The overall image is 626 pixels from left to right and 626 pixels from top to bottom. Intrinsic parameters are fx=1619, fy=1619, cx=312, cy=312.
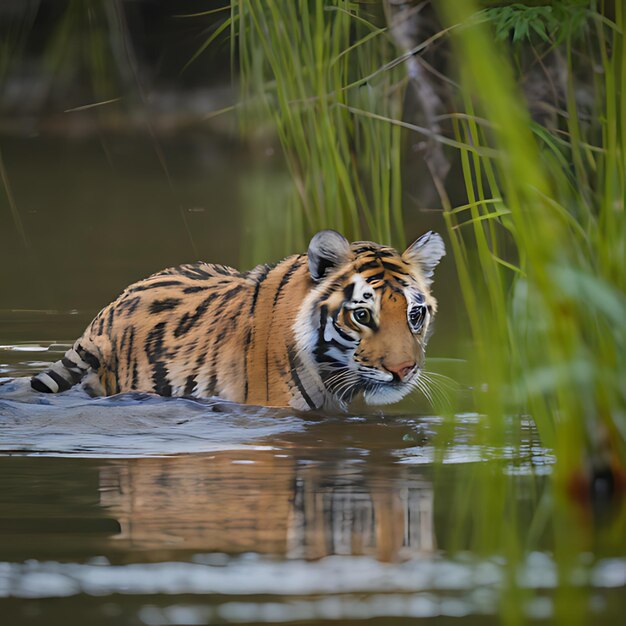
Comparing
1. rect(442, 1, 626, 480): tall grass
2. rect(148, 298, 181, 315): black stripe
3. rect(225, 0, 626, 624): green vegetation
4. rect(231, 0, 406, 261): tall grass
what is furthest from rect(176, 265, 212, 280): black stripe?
rect(442, 1, 626, 480): tall grass

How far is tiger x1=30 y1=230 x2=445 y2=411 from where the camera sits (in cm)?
544

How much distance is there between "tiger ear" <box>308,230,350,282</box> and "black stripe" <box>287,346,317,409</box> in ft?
0.90

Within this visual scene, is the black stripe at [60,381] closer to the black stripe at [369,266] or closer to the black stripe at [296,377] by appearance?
the black stripe at [296,377]

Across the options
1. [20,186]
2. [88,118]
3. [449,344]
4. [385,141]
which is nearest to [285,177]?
[20,186]

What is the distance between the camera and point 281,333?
570cm

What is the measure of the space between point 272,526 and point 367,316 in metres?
1.96

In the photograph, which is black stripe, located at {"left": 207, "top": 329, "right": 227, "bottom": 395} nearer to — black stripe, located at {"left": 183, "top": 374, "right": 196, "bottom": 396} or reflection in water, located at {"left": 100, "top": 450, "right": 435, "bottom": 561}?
black stripe, located at {"left": 183, "top": 374, "right": 196, "bottom": 396}

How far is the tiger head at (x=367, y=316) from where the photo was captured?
17.5 ft

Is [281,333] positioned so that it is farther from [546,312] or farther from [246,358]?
[546,312]

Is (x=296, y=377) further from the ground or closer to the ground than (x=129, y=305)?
closer to the ground

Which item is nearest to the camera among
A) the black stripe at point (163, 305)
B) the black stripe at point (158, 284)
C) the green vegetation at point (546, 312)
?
the green vegetation at point (546, 312)

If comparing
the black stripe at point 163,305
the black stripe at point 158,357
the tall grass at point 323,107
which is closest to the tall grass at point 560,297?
the tall grass at point 323,107

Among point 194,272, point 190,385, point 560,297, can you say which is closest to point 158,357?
point 190,385

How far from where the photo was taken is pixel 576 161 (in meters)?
3.80
